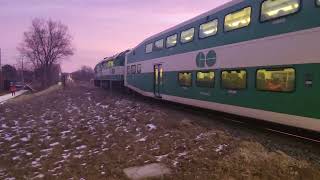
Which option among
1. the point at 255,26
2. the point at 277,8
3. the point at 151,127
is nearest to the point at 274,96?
the point at 255,26

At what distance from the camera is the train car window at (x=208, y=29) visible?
15086 millimetres

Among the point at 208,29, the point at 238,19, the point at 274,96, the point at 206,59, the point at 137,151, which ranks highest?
the point at 238,19

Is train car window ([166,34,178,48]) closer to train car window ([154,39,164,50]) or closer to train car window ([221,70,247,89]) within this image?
train car window ([154,39,164,50])

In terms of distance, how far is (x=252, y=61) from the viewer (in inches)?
487

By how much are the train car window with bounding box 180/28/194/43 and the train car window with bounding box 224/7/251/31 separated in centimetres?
315

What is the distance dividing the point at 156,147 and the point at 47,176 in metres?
2.91

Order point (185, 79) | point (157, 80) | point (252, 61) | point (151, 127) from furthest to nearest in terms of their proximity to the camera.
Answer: point (157, 80) < point (185, 79) < point (151, 127) < point (252, 61)

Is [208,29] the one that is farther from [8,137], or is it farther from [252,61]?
[8,137]

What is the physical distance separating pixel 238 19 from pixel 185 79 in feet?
16.8

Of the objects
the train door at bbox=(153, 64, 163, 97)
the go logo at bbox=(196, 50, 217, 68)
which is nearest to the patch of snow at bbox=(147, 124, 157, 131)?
the go logo at bbox=(196, 50, 217, 68)

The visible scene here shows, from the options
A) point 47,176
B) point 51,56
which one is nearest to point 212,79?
point 47,176

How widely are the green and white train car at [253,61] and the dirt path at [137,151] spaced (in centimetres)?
126

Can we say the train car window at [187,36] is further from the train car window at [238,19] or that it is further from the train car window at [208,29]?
the train car window at [238,19]

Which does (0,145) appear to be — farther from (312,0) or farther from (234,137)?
(312,0)
